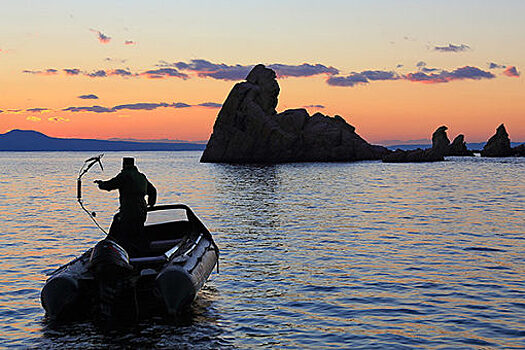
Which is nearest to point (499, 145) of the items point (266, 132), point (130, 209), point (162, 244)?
point (266, 132)

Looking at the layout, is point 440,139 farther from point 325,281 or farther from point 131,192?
point 131,192

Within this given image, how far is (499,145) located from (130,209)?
181529mm

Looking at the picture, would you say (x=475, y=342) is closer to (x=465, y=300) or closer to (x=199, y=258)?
(x=465, y=300)

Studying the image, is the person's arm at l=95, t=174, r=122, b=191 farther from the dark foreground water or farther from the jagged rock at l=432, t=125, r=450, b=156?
the jagged rock at l=432, t=125, r=450, b=156

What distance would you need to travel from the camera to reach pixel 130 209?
12781mm

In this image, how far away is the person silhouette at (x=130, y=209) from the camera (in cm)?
1269

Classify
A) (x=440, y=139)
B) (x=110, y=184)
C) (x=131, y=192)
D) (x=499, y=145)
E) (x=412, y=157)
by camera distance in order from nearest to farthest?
(x=110, y=184) → (x=131, y=192) → (x=412, y=157) → (x=499, y=145) → (x=440, y=139)

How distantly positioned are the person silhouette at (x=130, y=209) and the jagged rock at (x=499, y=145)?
178 metres

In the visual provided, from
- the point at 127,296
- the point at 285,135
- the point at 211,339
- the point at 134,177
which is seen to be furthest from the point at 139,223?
the point at 285,135

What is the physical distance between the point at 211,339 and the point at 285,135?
112 meters

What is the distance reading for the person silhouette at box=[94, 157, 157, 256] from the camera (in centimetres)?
1269

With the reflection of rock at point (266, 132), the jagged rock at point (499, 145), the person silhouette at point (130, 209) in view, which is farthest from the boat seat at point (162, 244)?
the jagged rock at point (499, 145)

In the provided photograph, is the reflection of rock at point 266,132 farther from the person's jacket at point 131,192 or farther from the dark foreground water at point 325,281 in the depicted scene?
the person's jacket at point 131,192

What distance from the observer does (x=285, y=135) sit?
12162 centimetres
